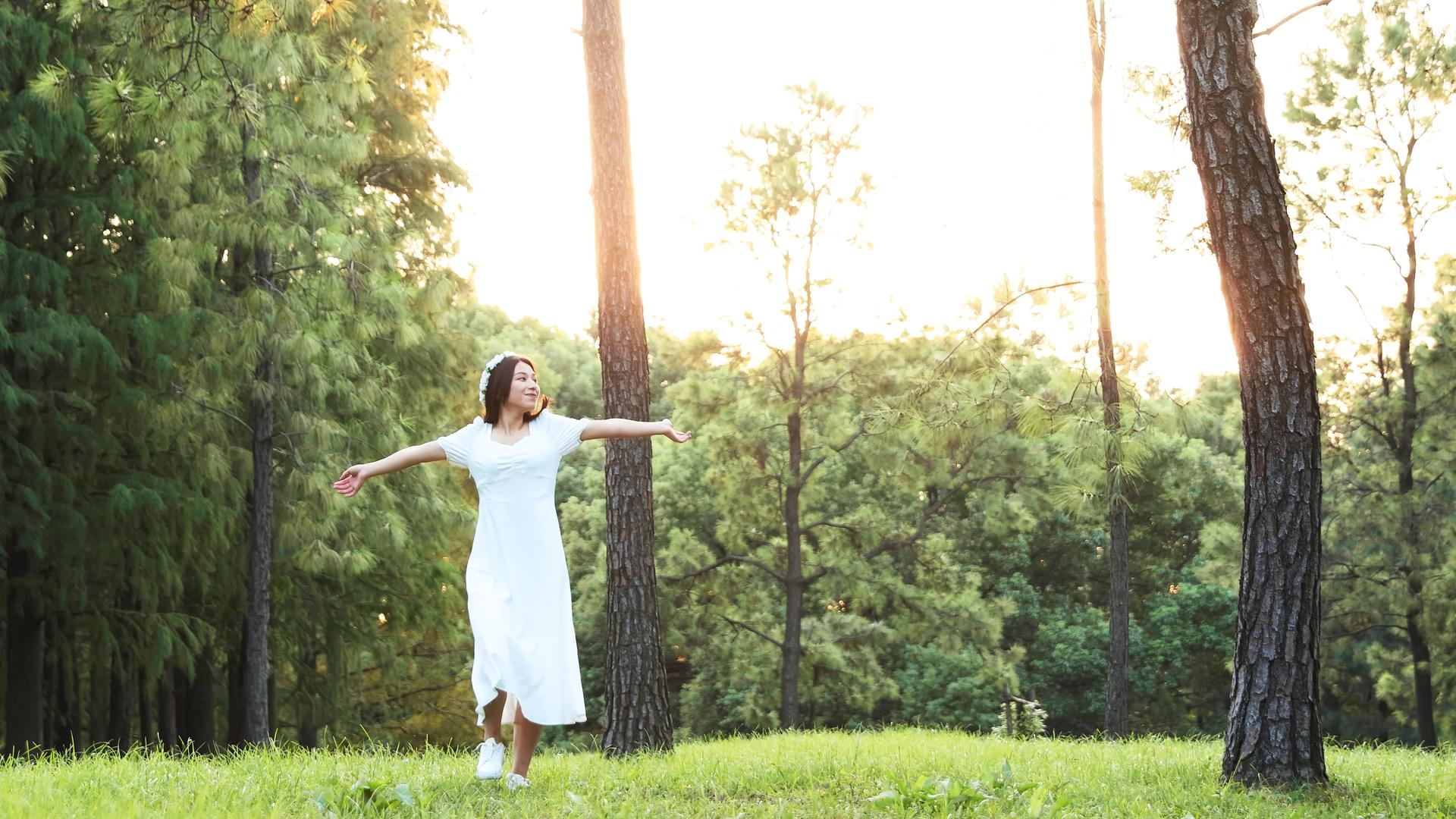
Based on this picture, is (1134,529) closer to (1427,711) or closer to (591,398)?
(1427,711)

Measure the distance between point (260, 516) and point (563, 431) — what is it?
762cm

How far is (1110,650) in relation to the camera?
12.5 meters

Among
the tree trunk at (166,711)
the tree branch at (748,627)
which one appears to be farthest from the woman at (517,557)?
the tree branch at (748,627)

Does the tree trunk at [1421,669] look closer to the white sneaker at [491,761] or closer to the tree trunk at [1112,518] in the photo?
the tree trunk at [1112,518]

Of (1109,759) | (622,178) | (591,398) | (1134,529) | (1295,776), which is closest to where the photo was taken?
(1295,776)

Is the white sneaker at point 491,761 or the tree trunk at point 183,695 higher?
the white sneaker at point 491,761

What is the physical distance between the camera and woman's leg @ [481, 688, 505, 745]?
506cm

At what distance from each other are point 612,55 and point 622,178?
794 millimetres

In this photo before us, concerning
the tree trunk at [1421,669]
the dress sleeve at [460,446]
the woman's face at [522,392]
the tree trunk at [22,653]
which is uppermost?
the woman's face at [522,392]

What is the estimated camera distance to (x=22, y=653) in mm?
11523

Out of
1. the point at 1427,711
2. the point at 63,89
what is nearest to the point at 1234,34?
the point at 63,89

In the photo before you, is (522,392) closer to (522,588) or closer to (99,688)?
(522,588)

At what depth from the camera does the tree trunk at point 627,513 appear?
24.0ft

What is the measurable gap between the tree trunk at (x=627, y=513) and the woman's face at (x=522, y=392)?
2.11 meters
